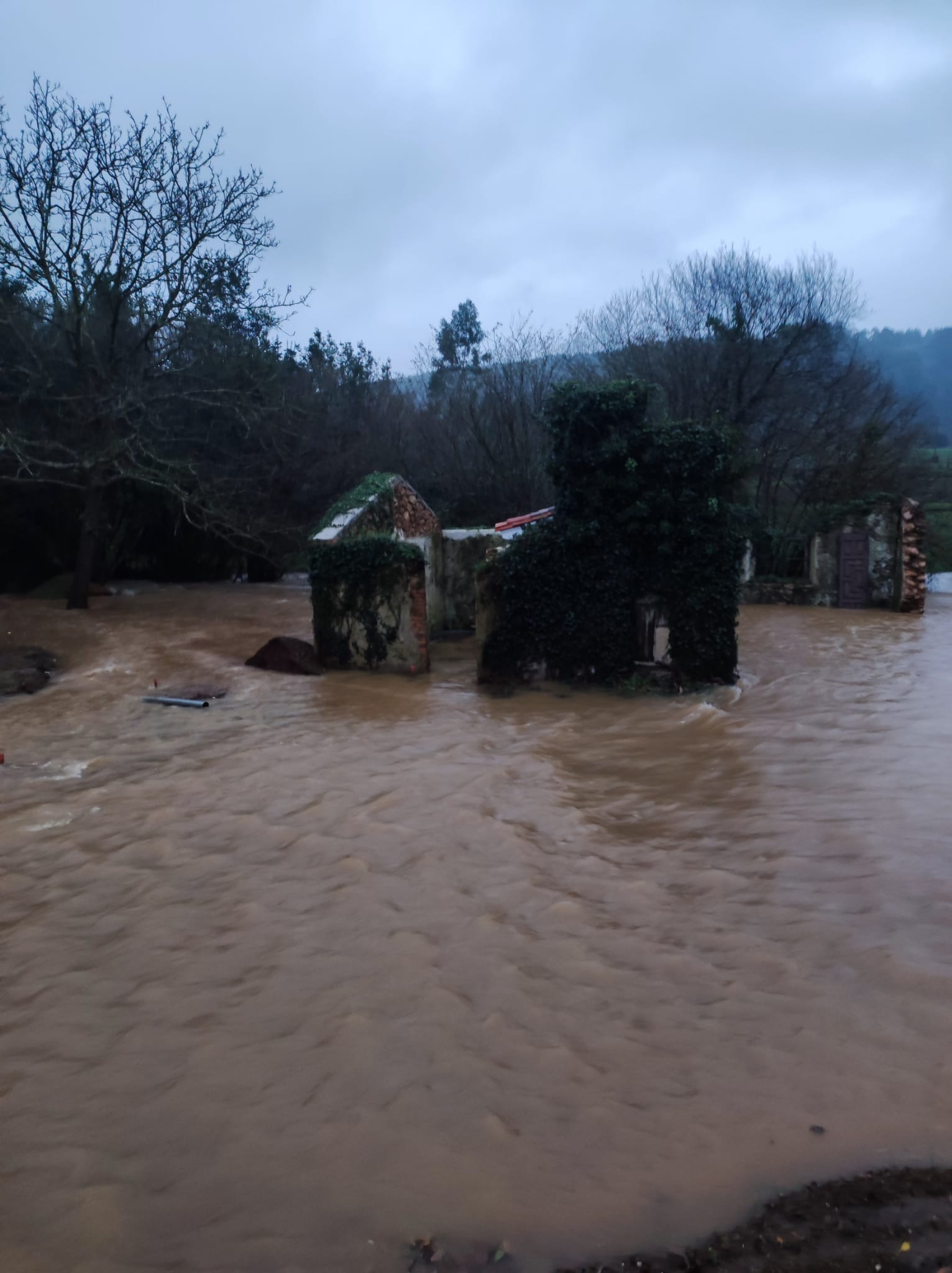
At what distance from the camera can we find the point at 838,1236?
9.16 feet

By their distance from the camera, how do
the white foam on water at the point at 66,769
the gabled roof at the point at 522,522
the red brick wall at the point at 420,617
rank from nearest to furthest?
the white foam on water at the point at 66,769
the red brick wall at the point at 420,617
the gabled roof at the point at 522,522

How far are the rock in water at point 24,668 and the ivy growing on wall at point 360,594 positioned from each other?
3.82 meters

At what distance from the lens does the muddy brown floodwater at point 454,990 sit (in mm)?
3061

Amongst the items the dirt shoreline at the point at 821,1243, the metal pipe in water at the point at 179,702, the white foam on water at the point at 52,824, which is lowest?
the dirt shoreline at the point at 821,1243

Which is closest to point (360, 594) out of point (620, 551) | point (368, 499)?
point (368, 499)

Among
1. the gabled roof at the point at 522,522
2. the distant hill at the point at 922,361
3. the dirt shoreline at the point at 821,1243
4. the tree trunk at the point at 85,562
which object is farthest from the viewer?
the distant hill at the point at 922,361

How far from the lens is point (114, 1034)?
4055mm

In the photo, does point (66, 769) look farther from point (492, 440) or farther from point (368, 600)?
point (492, 440)

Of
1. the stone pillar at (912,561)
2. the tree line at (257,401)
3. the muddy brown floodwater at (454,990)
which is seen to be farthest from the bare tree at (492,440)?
the muddy brown floodwater at (454,990)

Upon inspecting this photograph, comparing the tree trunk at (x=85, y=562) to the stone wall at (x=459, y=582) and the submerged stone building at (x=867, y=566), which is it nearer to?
the stone wall at (x=459, y=582)

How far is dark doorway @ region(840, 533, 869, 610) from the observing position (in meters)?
21.6

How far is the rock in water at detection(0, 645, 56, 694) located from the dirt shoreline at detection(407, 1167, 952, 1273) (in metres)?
10.7

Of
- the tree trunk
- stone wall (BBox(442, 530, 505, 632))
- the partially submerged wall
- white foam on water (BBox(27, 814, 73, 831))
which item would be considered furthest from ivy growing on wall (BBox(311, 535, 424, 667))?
the partially submerged wall

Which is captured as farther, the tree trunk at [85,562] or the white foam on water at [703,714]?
the tree trunk at [85,562]
